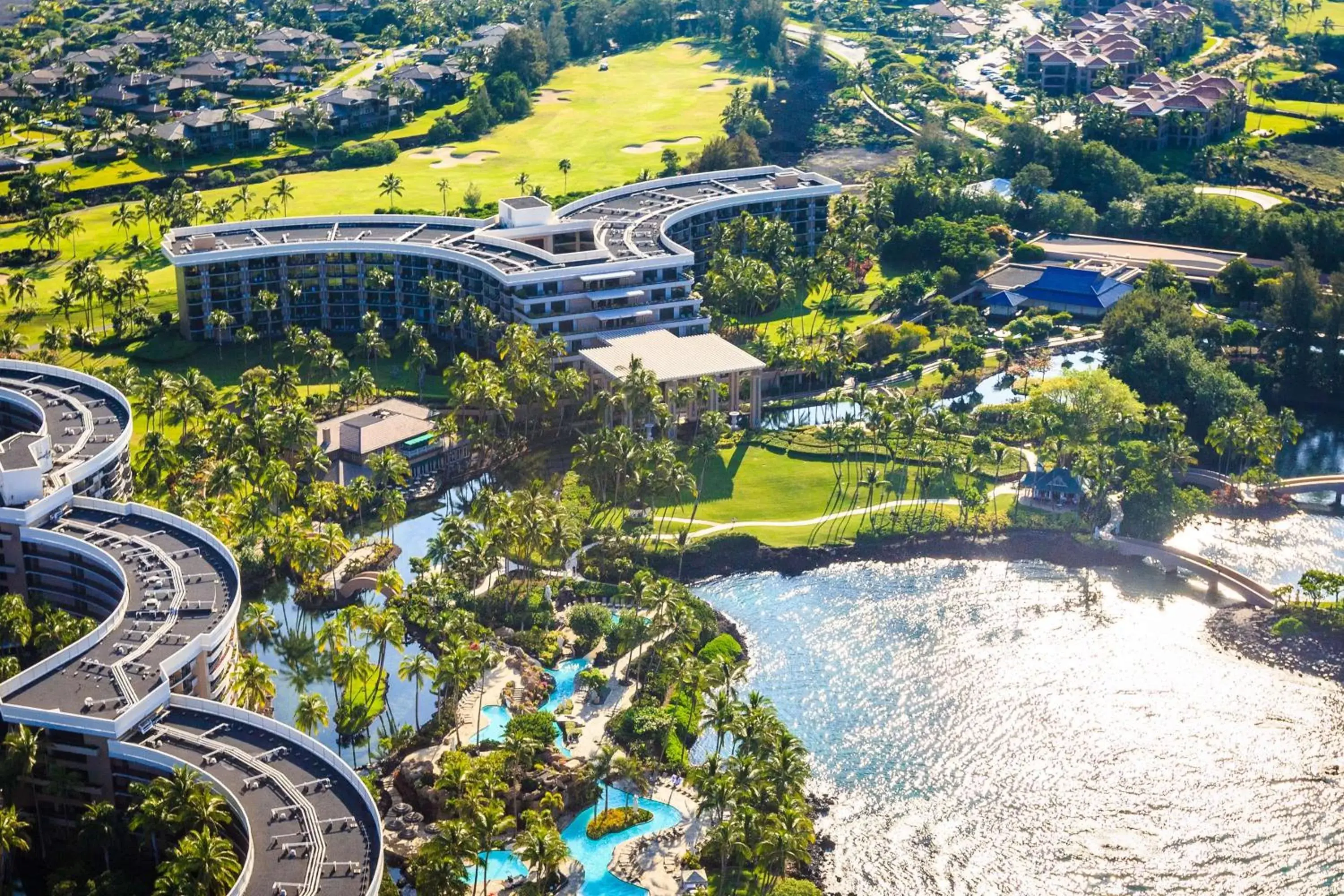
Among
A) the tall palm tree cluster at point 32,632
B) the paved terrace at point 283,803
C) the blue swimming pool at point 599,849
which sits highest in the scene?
the paved terrace at point 283,803

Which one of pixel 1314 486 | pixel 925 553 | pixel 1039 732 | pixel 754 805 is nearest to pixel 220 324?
pixel 925 553

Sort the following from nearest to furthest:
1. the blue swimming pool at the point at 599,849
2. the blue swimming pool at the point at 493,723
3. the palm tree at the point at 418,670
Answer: the blue swimming pool at the point at 599,849 < the blue swimming pool at the point at 493,723 < the palm tree at the point at 418,670

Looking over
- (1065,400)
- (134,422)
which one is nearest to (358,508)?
(134,422)

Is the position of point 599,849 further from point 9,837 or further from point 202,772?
point 9,837

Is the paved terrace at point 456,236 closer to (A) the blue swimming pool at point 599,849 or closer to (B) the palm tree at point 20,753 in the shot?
(A) the blue swimming pool at point 599,849

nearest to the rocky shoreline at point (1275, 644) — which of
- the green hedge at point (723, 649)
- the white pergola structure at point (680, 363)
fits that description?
the green hedge at point (723, 649)

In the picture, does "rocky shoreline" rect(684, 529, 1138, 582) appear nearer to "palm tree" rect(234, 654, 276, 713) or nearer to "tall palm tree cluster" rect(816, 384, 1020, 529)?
"tall palm tree cluster" rect(816, 384, 1020, 529)
